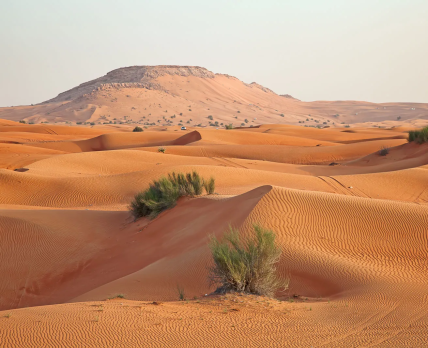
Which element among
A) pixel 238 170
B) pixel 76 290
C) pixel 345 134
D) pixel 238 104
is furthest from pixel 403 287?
pixel 238 104

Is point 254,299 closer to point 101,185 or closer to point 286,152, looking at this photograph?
point 101,185

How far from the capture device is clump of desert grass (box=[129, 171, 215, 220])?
1407 cm

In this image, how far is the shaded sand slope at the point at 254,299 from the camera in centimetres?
541

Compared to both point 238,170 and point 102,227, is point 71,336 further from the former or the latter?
point 238,170

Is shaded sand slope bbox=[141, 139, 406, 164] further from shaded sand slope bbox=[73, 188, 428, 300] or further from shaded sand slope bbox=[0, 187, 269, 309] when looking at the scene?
shaded sand slope bbox=[73, 188, 428, 300]

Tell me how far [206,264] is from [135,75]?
116931 millimetres

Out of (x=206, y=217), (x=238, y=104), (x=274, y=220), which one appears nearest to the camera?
(x=274, y=220)

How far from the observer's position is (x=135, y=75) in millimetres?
121375

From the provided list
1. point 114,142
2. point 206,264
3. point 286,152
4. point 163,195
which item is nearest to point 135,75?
→ point 114,142

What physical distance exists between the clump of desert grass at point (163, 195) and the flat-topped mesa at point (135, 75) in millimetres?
101630

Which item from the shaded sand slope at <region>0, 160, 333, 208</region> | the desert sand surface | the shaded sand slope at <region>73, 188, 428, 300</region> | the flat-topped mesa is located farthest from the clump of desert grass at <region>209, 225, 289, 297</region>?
the flat-topped mesa

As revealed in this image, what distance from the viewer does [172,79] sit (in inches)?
4631

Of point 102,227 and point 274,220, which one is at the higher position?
point 274,220

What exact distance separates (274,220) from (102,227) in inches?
227
